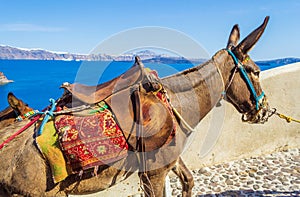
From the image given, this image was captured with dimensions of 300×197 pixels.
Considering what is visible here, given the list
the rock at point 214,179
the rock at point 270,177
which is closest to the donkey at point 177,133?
the rock at point 214,179

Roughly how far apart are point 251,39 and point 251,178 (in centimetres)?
292

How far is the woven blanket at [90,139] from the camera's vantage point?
7.14ft

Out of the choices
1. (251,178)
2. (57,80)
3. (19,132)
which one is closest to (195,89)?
(19,132)

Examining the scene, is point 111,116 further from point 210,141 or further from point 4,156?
point 210,141

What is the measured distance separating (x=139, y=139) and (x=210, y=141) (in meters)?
2.93

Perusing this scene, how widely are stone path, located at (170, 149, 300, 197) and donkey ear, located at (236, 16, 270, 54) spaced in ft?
8.09

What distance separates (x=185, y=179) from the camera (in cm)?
323

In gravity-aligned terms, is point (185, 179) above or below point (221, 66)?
below

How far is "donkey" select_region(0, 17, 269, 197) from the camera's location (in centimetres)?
216

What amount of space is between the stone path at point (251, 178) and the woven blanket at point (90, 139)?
2.48m

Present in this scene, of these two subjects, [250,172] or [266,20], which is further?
[250,172]

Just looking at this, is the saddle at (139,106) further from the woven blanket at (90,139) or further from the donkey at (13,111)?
the donkey at (13,111)

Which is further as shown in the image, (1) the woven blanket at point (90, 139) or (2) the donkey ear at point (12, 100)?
(2) the donkey ear at point (12, 100)

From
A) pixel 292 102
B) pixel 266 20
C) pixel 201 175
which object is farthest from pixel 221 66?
pixel 292 102
